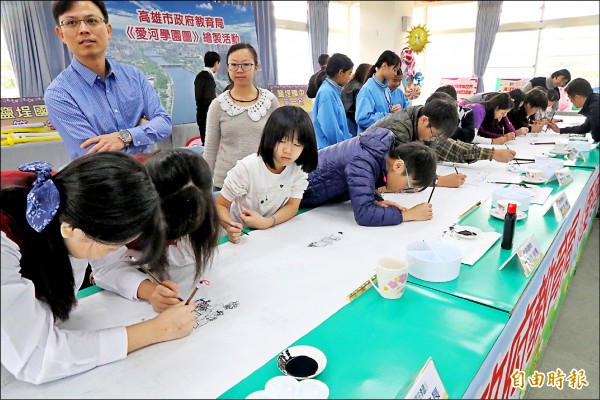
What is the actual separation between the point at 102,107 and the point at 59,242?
2.73 ft

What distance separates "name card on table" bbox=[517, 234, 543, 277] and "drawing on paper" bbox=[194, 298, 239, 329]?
2.64 feet

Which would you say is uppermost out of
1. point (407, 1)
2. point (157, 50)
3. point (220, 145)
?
point (407, 1)

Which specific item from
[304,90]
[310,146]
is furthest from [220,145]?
[304,90]

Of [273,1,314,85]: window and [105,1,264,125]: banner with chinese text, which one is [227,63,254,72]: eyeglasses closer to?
[105,1,264,125]: banner with chinese text

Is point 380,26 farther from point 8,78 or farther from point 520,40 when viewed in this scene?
point 8,78

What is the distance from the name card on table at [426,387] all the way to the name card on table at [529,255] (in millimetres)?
568

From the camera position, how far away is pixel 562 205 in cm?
157

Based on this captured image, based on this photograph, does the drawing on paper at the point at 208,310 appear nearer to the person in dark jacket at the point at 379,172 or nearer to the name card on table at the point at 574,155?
the person in dark jacket at the point at 379,172

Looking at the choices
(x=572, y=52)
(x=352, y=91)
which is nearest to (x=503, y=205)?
(x=352, y=91)

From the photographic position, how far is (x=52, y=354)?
26.3 inches

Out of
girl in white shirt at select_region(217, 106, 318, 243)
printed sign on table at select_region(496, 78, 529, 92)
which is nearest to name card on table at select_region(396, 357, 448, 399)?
girl in white shirt at select_region(217, 106, 318, 243)

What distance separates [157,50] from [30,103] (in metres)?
1.68

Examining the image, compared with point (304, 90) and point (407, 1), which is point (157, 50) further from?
point (407, 1)

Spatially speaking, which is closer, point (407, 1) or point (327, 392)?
point (327, 392)
